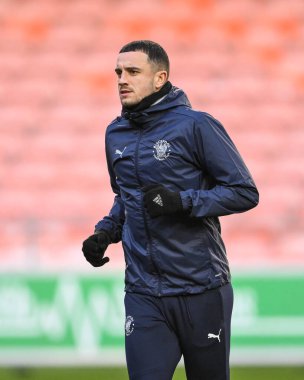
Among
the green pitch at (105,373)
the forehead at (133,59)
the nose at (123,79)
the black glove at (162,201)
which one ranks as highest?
the forehead at (133,59)

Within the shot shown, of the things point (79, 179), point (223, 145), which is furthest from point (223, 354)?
point (79, 179)

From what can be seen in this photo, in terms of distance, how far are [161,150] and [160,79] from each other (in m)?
0.30

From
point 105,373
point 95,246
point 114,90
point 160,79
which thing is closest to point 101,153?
point 114,90

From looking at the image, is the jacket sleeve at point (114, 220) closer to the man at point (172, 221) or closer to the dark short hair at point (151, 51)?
the man at point (172, 221)

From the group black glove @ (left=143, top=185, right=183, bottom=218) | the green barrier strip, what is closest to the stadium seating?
the green barrier strip

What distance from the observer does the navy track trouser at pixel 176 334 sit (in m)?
3.97

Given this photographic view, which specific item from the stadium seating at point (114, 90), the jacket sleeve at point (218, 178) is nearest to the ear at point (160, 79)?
the jacket sleeve at point (218, 178)

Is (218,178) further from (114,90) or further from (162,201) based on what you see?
(114,90)

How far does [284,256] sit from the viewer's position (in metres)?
9.83

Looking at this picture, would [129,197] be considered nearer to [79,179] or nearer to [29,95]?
[79,179]

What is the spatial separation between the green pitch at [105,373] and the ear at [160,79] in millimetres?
3900

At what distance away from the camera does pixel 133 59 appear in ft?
13.2

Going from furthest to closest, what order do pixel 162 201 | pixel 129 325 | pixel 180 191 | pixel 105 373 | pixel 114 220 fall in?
pixel 105 373 → pixel 114 220 → pixel 129 325 → pixel 180 191 → pixel 162 201

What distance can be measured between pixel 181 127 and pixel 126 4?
27.4 feet
